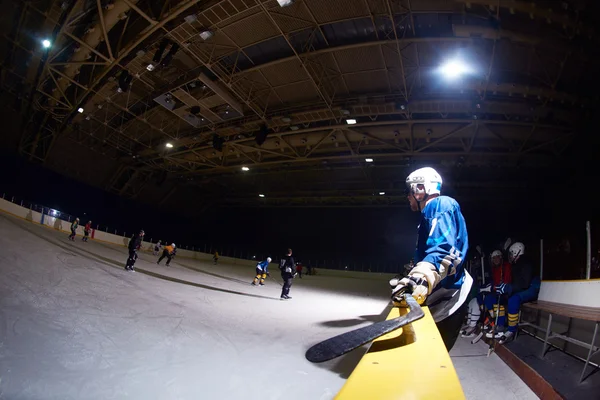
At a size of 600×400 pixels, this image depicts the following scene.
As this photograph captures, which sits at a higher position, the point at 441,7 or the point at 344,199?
the point at 441,7

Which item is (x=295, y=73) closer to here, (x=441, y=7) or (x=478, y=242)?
(x=441, y=7)

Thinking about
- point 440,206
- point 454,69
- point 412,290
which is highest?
point 454,69

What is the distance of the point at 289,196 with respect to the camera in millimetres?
24906

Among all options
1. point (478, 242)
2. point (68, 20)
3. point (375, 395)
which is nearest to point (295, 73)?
point (68, 20)

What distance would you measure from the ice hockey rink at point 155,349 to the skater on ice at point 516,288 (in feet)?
3.23

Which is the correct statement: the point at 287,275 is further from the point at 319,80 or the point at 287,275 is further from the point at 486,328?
the point at 319,80

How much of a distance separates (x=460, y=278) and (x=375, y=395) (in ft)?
5.23

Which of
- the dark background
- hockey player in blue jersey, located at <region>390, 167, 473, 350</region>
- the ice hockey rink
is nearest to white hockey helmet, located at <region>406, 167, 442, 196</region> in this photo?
hockey player in blue jersey, located at <region>390, 167, 473, 350</region>

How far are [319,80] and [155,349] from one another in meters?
9.83

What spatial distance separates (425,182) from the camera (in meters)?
2.26

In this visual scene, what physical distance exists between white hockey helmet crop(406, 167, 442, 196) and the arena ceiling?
3.84 metres

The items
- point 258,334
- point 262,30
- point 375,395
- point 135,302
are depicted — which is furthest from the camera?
point 262,30

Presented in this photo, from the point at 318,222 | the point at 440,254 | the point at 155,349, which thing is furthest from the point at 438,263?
the point at 318,222

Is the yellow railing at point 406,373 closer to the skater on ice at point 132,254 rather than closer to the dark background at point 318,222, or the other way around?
the dark background at point 318,222
